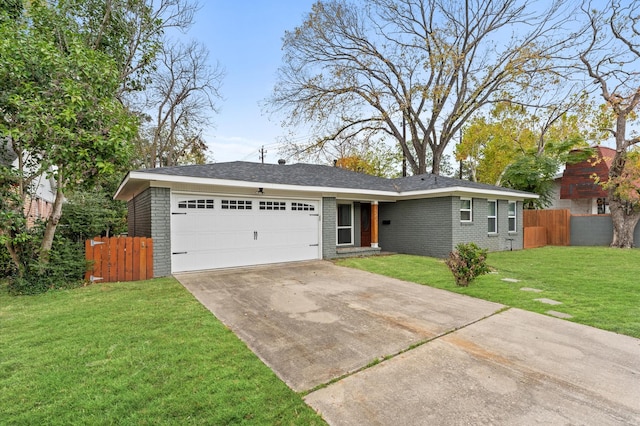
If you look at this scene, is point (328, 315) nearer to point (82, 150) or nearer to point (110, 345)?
point (110, 345)

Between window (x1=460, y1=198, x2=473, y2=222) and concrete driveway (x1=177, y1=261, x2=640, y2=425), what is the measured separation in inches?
265

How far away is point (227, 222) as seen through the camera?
8.46 metres

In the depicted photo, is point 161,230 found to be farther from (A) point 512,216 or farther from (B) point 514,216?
(B) point 514,216

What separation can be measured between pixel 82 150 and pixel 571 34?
70.4 ft

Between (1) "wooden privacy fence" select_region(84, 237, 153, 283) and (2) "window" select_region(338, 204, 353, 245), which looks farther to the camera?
(2) "window" select_region(338, 204, 353, 245)

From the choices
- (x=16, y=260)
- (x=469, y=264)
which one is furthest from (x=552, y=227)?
(x=16, y=260)

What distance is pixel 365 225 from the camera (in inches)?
507

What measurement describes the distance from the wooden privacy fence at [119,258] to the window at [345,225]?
7030 mm

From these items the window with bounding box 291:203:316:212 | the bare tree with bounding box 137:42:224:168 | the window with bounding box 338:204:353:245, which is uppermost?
the bare tree with bounding box 137:42:224:168

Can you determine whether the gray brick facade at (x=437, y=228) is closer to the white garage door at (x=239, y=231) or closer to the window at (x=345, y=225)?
the window at (x=345, y=225)

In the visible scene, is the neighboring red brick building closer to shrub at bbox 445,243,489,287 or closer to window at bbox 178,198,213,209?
shrub at bbox 445,243,489,287

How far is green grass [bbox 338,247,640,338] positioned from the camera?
448 cm

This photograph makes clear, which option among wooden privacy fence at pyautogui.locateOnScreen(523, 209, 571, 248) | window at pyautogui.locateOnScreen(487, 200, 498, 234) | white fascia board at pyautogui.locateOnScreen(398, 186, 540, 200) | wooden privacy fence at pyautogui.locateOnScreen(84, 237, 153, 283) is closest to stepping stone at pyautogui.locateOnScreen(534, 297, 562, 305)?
white fascia board at pyautogui.locateOnScreen(398, 186, 540, 200)

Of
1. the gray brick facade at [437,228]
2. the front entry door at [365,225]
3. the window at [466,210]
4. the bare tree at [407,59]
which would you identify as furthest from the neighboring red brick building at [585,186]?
the front entry door at [365,225]
